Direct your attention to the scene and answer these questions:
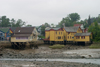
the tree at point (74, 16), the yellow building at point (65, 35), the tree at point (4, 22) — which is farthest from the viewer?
the tree at point (74, 16)

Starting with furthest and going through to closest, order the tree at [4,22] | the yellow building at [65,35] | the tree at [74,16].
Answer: the tree at [74,16] → the tree at [4,22] → the yellow building at [65,35]

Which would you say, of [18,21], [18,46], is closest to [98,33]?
[18,46]

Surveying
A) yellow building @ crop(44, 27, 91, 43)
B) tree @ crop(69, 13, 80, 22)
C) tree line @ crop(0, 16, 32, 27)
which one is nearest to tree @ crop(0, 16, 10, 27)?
tree line @ crop(0, 16, 32, 27)

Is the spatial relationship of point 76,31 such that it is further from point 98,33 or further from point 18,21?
point 18,21

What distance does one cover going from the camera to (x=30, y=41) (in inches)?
1825

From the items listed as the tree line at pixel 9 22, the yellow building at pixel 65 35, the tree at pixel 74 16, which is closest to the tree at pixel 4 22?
the tree line at pixel 9 22

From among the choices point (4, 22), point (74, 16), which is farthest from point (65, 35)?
point (74, 16)

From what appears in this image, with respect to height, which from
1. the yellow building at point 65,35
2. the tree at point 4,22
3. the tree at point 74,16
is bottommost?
the yellow building at point 65,35

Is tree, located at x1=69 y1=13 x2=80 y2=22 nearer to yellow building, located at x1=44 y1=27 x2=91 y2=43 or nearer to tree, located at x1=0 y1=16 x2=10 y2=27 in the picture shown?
tree, located at x1=0 y1=16 x2=10 y2=27

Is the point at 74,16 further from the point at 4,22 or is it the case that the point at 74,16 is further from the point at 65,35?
the point at 65,35

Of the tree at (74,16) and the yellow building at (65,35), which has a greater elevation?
the tree at (74,16)

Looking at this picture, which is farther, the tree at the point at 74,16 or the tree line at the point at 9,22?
the tree at the point at 74,16

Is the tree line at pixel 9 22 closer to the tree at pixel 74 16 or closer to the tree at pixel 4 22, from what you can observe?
the tree at pixel 4 22

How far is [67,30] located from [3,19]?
4246 cm
